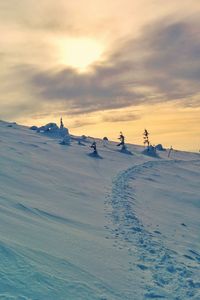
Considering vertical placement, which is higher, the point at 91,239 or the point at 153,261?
the point at 91,239

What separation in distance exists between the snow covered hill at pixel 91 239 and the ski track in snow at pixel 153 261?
0.02 meters

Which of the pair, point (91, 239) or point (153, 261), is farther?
point (91, 239)

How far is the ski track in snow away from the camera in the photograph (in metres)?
9.17

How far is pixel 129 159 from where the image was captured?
47.8 meters

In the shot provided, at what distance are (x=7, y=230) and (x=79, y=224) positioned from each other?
417 centimetres

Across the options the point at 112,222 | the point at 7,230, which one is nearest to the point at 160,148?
the point at 112,222

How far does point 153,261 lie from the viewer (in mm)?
11156

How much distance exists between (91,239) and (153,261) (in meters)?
2.02

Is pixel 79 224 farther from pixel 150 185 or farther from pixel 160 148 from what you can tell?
pixel 160 148

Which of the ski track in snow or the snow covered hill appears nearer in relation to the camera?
the snow covered hill

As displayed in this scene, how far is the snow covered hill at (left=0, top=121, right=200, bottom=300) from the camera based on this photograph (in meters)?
8.33

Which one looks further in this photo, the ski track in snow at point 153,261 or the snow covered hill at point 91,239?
the ski track in snow at point 153,261

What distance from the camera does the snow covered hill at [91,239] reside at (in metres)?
8.33

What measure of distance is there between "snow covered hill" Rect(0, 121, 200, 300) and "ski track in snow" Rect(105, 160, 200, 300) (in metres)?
0.02
